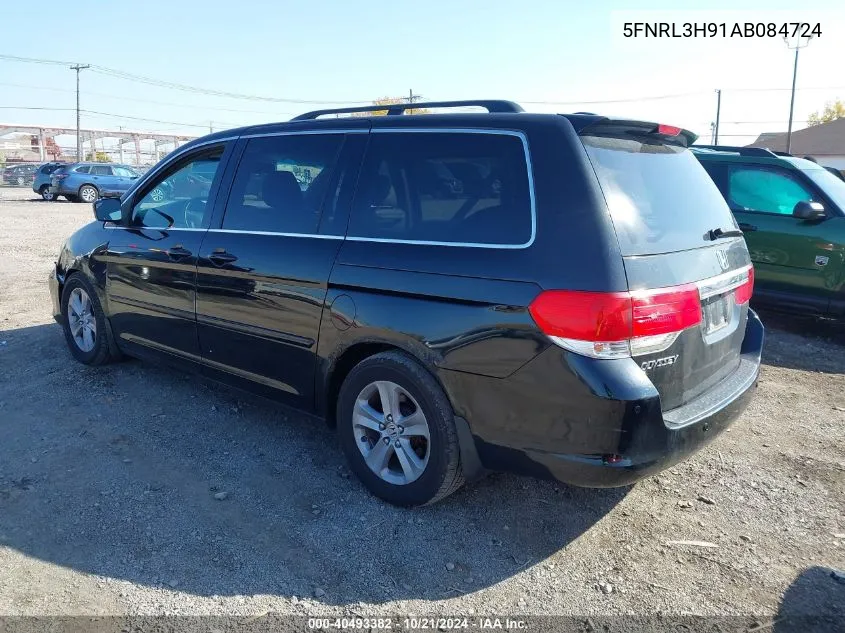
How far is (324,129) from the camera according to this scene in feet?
12.5

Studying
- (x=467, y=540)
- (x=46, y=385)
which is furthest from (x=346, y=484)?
(x=46, y=385)

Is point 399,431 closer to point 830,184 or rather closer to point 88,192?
point 830,184

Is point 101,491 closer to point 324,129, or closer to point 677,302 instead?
point 324,129

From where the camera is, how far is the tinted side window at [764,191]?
6.95 meters

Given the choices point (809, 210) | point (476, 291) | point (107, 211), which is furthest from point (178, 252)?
point (809, 210)

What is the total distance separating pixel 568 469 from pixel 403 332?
0.96 metres

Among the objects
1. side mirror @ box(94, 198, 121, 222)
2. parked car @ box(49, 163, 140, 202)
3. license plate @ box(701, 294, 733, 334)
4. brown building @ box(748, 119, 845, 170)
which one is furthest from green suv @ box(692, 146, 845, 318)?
brown building @ box(748, 119, 845, 170)

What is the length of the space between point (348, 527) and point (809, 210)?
565 cm

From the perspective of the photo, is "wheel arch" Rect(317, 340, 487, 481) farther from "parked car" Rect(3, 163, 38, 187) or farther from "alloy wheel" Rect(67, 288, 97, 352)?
"parked car" Rect(3, 163, 38, 187)

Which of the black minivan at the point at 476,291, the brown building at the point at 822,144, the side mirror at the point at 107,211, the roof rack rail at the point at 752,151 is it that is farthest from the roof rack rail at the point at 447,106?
the brown building at the point at 822,144

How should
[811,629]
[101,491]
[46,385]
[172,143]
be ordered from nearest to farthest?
[811,629]
[101,491]
[46,385]
[172,143]

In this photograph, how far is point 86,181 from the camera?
2661 cm

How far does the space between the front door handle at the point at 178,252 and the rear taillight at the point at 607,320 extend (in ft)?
8.34

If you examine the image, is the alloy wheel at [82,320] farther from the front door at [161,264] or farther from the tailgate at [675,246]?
the tailgate at [675,246]
